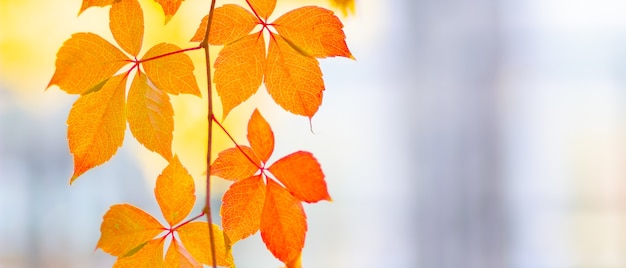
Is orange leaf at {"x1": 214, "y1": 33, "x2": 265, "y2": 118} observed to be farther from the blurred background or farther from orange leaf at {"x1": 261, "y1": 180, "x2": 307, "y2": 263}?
the blurred background

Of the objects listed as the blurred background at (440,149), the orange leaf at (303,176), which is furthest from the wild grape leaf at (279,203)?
the blurred background at (440,149)

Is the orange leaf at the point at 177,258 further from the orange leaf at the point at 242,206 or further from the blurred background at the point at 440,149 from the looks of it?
the blurred background at the point at 440,149

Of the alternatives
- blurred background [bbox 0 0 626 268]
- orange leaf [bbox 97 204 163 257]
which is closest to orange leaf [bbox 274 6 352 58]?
orange leaf [bbox 97 204 163 257]

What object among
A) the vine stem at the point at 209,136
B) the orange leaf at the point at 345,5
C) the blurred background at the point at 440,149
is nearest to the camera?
the vine stem at the point at 209,136

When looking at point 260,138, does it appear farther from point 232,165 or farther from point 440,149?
point 440,149

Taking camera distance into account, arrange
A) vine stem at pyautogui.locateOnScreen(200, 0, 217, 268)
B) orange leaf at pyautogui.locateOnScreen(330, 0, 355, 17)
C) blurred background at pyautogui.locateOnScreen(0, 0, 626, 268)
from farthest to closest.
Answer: blurred background at pyautogui.locateOnScreen(0, 0, 626, 268)
orange leaf at pyautogui.locateOnScreen(330, 0, 355, 17)
vine stem at pyautogui.locateOnScreen(200, 0, 217, 268)

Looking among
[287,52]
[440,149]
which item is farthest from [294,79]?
[440,149]
